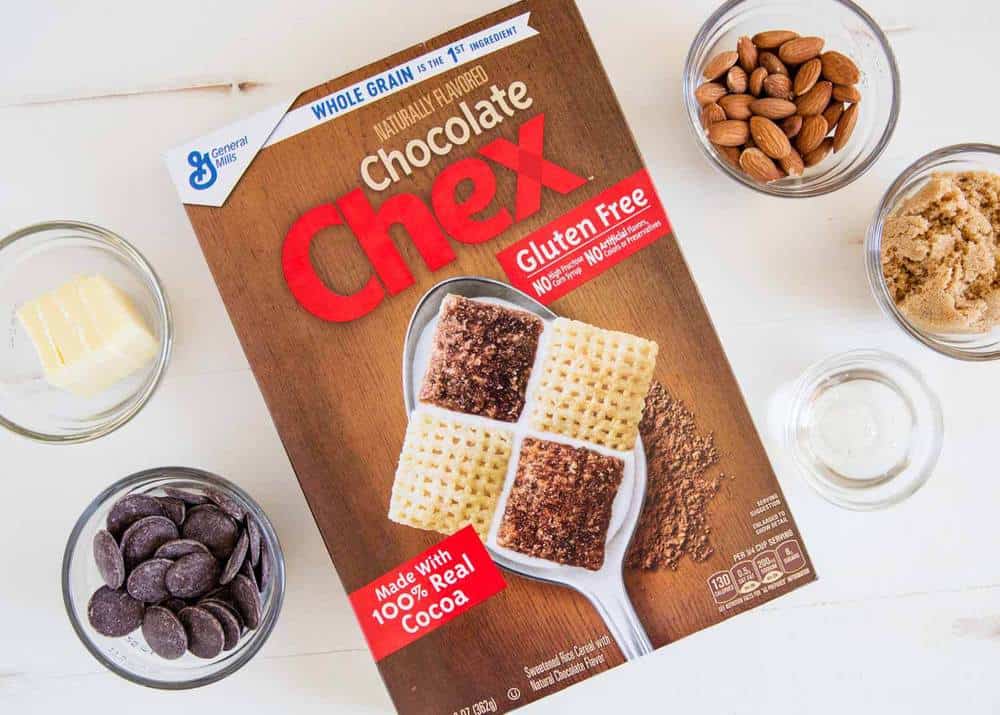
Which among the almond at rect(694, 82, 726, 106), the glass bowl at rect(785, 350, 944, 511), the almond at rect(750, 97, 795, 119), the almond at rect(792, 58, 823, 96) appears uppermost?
the almond at rect(694, 82, 726, 106)

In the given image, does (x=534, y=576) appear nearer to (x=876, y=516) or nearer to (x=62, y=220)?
(x=876, y=516)

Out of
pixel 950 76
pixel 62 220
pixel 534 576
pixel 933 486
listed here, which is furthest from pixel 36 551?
pixel 950 76

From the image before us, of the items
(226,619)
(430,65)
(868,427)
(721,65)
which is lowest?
(868,427)

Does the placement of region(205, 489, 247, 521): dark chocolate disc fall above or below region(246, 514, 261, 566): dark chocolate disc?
above

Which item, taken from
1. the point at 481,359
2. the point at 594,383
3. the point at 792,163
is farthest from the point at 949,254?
the point at 481,359

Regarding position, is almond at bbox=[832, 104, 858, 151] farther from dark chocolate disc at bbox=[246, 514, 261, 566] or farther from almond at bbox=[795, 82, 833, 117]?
dark chocolate disc at bbox=[246, 514, 261, 566]

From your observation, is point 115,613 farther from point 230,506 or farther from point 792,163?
point 792,163

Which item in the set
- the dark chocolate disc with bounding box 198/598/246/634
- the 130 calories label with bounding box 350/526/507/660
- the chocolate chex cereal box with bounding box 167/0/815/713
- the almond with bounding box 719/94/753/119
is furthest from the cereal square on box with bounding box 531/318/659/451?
the dark chocolate disc with bounding box 198/598/246/634
